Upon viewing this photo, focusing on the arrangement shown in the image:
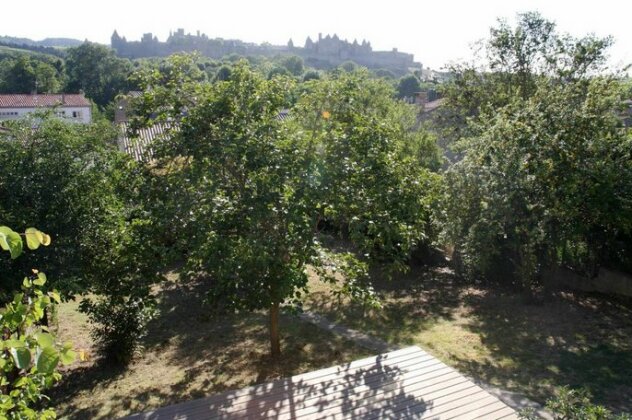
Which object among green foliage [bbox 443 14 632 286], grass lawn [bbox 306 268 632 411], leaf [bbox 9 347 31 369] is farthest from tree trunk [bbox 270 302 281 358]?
leaf [bbox 9 347 31 369]

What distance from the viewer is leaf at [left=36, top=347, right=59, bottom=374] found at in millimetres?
2270

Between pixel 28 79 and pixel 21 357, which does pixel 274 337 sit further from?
pixel 28 79

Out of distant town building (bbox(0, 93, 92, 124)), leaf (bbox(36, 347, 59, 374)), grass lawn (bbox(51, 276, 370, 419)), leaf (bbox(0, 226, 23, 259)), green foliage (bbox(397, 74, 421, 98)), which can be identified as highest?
green foliage (bbox(397, 74, 421, 98))

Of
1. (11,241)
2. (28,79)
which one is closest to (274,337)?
(11,241)

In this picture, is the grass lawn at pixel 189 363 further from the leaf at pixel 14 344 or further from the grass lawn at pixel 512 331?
the leaf at pixel 14 344

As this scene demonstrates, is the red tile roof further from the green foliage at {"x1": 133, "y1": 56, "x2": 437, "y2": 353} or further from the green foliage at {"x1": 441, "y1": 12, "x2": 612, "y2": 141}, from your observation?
the green foliage at {"x1": 133, "y1": 56, "x2": 437, "y2": 353}

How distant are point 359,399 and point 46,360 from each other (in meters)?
5.04

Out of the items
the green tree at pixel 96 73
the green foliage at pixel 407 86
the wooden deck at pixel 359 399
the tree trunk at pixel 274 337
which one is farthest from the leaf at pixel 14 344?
the green foliage at pixel 407 86

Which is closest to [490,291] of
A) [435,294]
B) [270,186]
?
[435,294]

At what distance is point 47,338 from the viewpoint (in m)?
2.31

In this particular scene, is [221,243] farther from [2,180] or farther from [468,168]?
[468,168]

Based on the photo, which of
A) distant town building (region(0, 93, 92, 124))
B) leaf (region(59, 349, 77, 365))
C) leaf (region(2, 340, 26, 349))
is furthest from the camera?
distant town building (region(0, 93, 92, 124))

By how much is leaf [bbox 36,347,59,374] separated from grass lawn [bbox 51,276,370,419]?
6257 mm

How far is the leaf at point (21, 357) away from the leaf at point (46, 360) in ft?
0.16
